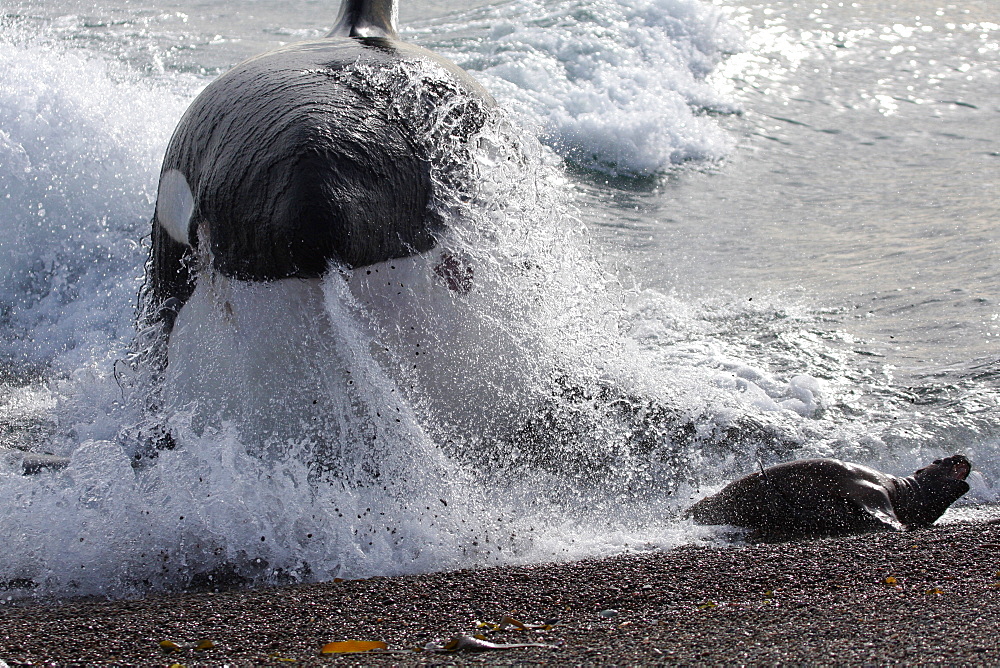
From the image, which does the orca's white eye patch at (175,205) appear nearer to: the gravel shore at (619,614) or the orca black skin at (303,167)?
the orca black skin at (303,167)

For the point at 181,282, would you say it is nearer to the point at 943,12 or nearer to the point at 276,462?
the point at 276,462

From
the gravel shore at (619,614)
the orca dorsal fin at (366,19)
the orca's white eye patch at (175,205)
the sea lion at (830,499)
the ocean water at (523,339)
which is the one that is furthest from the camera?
the orca dorsal fin at (366,19)

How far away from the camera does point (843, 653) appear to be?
240cm

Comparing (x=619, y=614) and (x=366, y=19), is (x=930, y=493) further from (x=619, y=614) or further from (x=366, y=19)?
(x=366, y=19)

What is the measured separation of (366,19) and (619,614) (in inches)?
117

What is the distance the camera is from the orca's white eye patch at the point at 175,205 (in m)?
3.84

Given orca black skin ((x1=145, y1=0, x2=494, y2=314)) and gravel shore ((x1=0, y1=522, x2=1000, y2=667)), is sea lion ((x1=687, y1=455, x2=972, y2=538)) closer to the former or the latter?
gravel shore ((x1=0, y1=522, x2=1000, y2=667))

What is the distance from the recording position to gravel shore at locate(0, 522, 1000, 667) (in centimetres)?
252

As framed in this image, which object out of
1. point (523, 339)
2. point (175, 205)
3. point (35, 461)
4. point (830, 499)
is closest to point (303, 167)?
point (175, 205)

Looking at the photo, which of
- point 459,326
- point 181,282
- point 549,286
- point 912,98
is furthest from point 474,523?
point 912,98

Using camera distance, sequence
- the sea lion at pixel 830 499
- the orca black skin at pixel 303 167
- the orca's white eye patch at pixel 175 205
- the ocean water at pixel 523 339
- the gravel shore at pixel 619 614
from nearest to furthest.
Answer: the gravel shore at pixel 619 614 → the orca black skin at pixel 303 167 → the ocean water at pixel 523 339 → the orca's white eye patch at pixel 175 205 → the sea lion at pixel 830 499

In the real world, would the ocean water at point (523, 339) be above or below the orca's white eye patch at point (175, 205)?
below

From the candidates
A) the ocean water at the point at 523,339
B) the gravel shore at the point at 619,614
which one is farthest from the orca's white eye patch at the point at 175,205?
the gravel shore at the point at 619,614

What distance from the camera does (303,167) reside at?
10.5 feet
